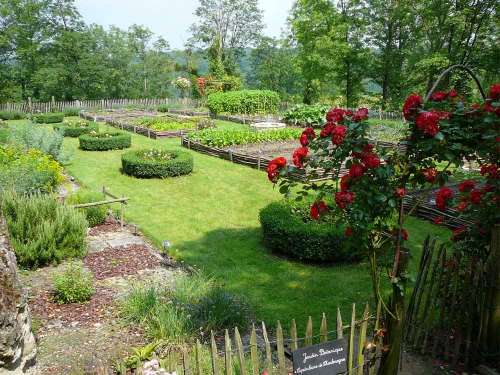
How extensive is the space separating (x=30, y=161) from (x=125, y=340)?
332 inches

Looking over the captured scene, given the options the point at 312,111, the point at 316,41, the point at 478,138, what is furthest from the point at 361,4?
the point at 478,138

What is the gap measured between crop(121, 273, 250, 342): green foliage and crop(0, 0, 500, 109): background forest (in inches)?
1106

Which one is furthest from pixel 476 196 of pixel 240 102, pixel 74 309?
pixel 240 102

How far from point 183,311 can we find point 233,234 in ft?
16.4

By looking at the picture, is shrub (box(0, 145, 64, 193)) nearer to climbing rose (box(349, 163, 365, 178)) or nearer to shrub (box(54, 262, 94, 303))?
shrub (box(54, 262, 94, 303))

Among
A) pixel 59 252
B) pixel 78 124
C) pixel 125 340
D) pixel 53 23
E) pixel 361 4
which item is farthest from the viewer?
pixel 53 23

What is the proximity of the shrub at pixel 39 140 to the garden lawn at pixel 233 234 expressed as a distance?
1.13 m

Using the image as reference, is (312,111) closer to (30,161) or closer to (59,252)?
(30,161)

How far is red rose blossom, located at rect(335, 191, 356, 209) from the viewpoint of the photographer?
3.87 metres

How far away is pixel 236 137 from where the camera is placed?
70.0 feet

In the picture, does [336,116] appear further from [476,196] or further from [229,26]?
[229,26]

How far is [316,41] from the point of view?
37750mm

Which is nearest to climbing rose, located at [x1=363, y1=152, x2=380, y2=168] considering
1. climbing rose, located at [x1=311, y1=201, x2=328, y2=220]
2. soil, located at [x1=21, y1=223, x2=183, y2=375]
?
climbing rose, located at [x1=311, y1=201, x2=328, y2=220]

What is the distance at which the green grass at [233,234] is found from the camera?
750 cm
